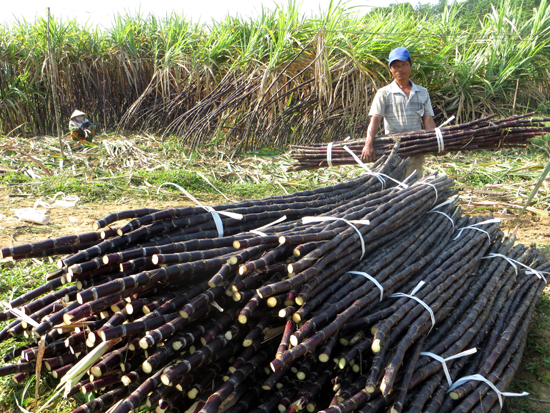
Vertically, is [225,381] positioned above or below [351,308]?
below

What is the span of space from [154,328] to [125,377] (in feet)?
0.76

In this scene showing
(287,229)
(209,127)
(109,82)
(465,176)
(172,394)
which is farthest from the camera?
(109,82)

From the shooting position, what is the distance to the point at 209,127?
7414mm

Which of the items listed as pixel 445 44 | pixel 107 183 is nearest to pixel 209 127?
pixel 107 183

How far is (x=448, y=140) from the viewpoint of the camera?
12.4 ft

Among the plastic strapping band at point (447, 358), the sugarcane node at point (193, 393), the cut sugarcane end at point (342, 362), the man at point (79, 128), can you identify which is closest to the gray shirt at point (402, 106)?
the plastic strapping band at point (447, 358)

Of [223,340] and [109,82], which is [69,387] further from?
[109,82]

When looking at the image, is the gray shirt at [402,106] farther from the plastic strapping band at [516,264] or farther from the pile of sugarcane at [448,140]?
the plastic strapping band at [516,264]

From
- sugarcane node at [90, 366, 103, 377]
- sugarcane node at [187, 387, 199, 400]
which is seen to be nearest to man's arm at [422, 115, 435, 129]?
sugarcane node at [187, 387, 199, 400]

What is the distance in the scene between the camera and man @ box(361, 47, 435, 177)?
4.07 m

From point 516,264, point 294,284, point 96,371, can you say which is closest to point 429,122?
point 516,264

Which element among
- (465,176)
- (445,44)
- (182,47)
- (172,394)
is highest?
(182,47)

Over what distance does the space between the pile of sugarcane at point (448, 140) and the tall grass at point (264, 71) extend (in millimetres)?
2678

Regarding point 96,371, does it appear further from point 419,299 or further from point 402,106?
point 402,106
